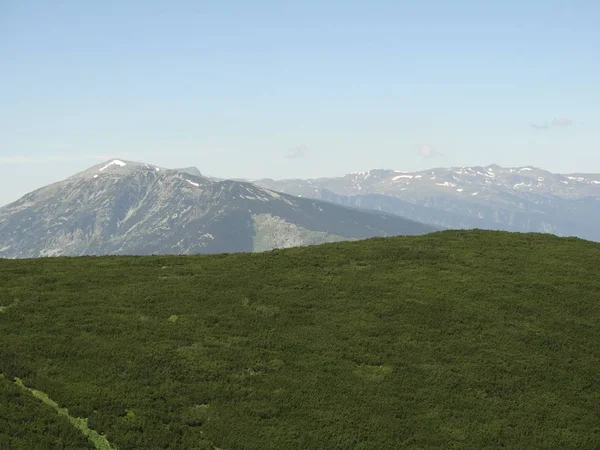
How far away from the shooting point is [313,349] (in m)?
37.0

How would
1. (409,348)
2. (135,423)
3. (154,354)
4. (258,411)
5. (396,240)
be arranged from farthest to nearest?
(396,240), (409,348), (154,354), (258,411), (135,423)

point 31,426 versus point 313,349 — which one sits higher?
point 313,349

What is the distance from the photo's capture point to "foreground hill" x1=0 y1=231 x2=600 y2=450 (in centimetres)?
2944

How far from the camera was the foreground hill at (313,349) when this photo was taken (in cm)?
2944

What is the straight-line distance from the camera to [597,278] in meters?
49.5

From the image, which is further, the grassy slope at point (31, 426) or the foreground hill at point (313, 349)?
the foreground hill at point (313, 349)

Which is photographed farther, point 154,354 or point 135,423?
point 154,354

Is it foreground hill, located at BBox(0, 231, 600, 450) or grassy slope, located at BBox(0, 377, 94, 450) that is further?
foreground hill, located at BBox(0, 231, 600, 450)

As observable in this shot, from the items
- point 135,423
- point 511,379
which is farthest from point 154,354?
point 511,379

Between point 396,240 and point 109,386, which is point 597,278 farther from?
point 109,386

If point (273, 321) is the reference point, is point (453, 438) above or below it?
below

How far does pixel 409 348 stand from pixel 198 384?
13.7 metres

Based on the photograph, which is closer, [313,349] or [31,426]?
[31,426]

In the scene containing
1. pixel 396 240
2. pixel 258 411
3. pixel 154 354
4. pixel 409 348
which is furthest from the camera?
pixel 396 240
